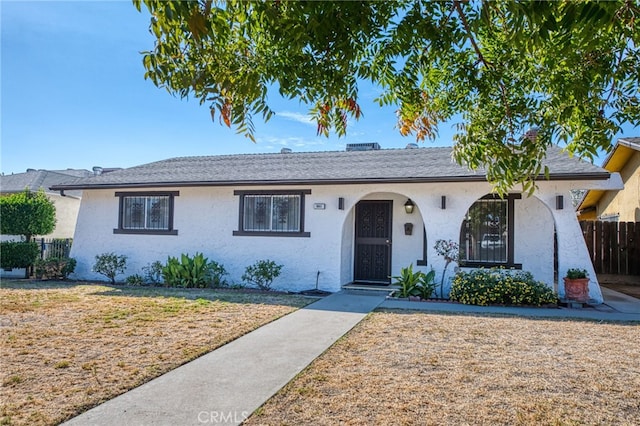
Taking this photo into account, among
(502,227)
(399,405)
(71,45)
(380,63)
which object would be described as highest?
(71,45)

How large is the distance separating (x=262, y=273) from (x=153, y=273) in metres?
3.44

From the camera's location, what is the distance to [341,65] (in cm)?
320

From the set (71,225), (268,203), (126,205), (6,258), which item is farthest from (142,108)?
(71,225)

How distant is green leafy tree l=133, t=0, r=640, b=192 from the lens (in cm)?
264

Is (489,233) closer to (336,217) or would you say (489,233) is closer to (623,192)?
(336,217)

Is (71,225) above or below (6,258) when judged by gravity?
above

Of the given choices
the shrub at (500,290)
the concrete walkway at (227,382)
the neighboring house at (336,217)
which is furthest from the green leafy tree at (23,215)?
the shrub at (500,290)

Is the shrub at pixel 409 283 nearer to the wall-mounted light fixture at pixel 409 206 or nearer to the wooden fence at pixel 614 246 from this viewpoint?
the wall-mounted light fixture at pixel 409 206

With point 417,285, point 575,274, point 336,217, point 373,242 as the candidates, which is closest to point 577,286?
point 575,274

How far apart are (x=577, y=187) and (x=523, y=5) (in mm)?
8479

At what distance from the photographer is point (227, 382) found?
4383 mm

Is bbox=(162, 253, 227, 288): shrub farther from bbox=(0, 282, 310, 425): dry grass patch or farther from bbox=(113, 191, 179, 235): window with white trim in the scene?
bbox=(113, 191, 179, 235): window with white trim

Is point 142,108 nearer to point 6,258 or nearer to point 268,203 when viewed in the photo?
point 268,203

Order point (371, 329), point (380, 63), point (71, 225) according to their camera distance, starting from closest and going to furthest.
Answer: point (380, 63) < point (371, 329) < point (71, 225)
